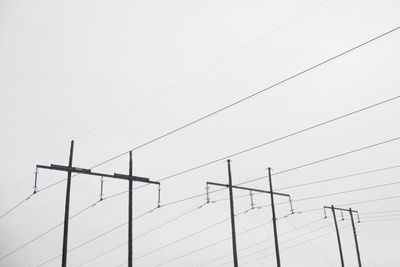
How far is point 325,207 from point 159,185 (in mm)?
19853

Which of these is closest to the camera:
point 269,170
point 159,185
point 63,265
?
point 63,265

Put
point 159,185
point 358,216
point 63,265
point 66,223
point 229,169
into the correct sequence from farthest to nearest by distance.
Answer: point 358,216
point 229,169
point 159,185
point 66,223
point 63,265

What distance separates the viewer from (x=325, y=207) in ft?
109

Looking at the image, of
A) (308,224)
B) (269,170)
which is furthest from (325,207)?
(269,170)

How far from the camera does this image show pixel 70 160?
65.8 ft

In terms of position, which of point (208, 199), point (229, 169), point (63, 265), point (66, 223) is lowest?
point (63, 265)

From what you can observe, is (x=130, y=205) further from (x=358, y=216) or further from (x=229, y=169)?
(x=358, y=216)

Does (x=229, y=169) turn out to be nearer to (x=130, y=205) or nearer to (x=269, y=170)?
(x=269, y=170)

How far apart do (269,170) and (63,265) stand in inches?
595

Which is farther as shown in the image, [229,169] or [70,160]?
[229,169]

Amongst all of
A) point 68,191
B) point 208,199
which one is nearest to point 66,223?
point 68,191

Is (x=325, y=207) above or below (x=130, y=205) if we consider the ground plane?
above

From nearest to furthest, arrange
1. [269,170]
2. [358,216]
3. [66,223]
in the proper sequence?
[66,223] < [269,170] < [358,216]

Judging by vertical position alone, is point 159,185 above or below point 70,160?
below
